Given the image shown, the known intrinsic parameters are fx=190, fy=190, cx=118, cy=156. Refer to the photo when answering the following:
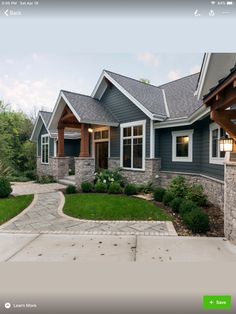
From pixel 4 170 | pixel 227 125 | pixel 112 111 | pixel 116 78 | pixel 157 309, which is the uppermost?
pixel 116 78

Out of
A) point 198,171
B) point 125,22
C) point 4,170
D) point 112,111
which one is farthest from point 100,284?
point 112,111

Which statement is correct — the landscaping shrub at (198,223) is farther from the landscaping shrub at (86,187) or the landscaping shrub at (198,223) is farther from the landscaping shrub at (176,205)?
the landscaping shrub at (86,187)

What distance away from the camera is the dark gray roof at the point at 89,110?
27.6 ft

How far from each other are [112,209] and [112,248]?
2304 mm

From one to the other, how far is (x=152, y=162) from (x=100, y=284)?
6.46 metres

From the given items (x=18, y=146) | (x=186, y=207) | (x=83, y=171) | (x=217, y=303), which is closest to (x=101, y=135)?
(x=83, y=171)

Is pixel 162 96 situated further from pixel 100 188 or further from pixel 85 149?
pixel 100 188

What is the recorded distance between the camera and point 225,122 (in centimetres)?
→ 356

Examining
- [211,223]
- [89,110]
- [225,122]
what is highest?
[89,110]

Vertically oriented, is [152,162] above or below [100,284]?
above

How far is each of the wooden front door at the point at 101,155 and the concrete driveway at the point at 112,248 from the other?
263 inches

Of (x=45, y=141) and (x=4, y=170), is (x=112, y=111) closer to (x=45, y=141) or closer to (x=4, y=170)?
(x=4, y=170)

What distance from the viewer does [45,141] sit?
14.2 m

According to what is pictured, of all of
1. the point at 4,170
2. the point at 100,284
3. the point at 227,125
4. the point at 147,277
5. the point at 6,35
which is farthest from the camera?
the point at 4,170
